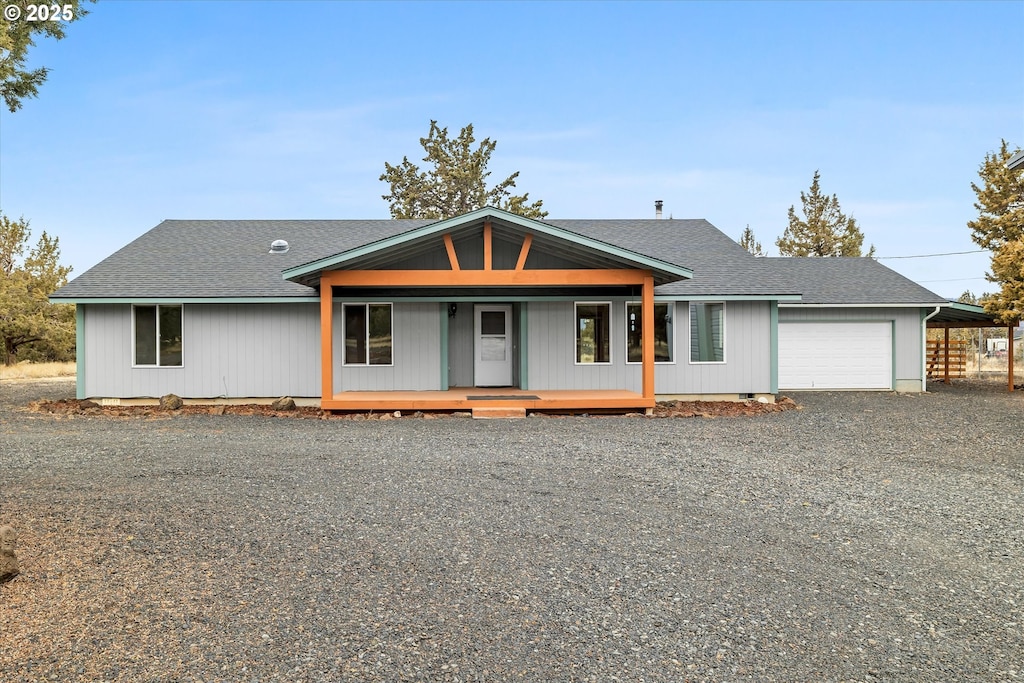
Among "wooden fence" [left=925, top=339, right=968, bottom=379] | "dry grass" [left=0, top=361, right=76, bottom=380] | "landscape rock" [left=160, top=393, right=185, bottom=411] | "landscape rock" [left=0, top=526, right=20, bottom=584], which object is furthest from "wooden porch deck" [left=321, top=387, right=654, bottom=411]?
"dry grass" [left=0, top=361, right=76, bottom=380]

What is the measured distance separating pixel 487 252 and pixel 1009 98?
20.1m

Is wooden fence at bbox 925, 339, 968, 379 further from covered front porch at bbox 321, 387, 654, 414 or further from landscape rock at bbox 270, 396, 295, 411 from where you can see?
landscape rock at bbox 270, 396, 295, 411

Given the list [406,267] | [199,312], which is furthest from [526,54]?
[199,312]

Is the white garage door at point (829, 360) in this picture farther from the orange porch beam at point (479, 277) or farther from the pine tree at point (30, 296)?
the pine tree at point (30, 296)

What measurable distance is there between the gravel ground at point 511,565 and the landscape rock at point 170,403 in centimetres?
496

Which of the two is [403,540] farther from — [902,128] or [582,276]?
[902,128]

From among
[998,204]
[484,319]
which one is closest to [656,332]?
[484,319]

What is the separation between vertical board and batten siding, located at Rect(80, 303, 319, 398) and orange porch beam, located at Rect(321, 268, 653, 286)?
2.58 m

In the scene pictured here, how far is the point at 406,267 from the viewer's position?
13.3 meters

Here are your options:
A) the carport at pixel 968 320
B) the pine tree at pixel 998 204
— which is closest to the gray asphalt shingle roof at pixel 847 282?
the carport at pixel 968 320

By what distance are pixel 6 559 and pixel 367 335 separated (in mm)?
10107

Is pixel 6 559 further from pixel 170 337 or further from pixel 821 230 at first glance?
pixel 821 230

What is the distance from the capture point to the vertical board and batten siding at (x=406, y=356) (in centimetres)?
1393

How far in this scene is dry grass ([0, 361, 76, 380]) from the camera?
76.5 feet
